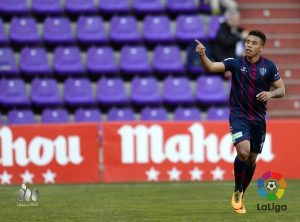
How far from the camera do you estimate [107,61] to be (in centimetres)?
1545

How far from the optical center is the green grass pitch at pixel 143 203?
26.1 ft

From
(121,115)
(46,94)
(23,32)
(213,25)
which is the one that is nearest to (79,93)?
(46,94)

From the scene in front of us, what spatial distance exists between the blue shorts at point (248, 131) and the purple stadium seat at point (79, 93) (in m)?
6.88

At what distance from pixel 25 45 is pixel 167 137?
4.55 m

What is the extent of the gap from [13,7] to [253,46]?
8.81m

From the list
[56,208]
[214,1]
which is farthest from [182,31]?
[56,208]

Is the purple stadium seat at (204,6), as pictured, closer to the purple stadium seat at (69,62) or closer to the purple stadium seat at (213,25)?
the purple stadium seat at (213,25)

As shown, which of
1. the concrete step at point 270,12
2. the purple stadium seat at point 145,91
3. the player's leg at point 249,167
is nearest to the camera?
the player's leg at point 249,167

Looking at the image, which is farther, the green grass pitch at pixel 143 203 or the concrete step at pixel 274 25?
the concrete step at pixel 274 25

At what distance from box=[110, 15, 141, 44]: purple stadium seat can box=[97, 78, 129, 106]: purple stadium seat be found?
3.38 feet

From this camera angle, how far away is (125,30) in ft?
51.7

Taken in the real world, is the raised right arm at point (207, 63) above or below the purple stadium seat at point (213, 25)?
below

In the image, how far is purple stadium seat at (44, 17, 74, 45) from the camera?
1577 centimetres

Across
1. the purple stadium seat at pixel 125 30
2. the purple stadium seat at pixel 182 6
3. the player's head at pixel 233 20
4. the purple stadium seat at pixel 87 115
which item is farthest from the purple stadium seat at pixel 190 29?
the purple stadium seat at pixel 87 115
